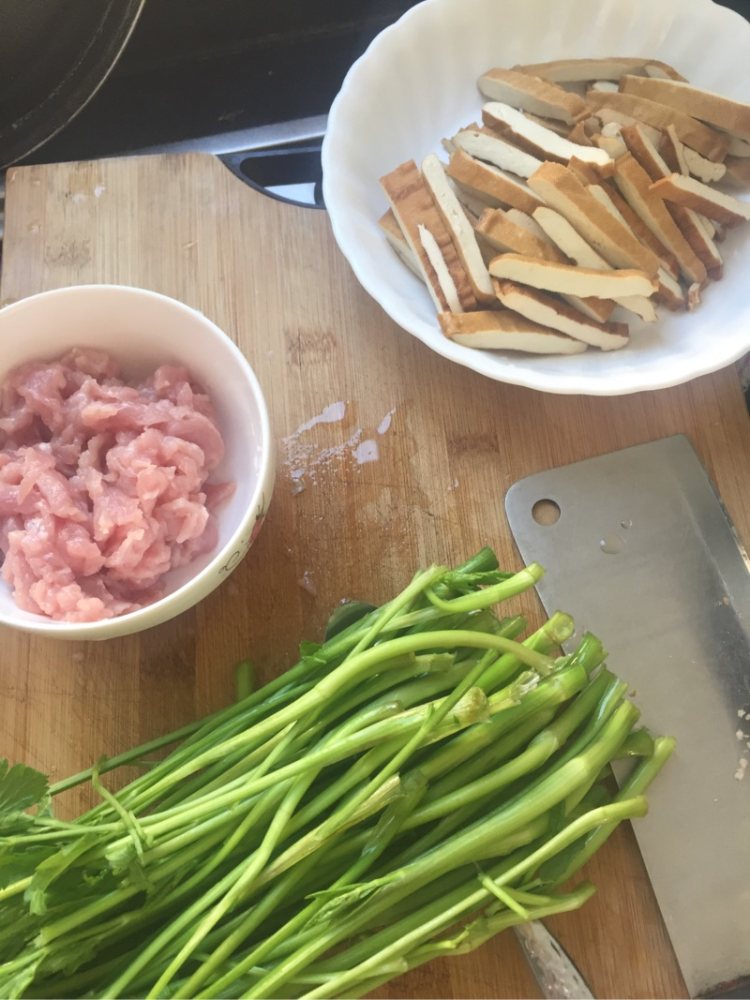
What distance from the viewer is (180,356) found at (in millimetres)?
1135

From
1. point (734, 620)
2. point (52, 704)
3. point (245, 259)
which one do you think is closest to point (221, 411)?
point (245, 259)

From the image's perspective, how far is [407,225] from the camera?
4.06 ft

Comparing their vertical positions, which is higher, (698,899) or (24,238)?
(24,238)

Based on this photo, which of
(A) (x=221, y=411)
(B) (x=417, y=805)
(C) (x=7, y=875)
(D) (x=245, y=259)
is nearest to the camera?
(C) (x=7, y=875)

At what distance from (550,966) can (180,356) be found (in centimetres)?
87

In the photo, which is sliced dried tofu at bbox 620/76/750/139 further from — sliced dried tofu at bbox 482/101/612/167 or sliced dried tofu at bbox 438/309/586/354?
sliced dried tofu at bbox 438/309/586/354

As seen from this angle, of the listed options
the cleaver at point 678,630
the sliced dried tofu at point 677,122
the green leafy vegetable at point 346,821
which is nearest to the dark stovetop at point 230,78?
the sliced dried tofu at point 677,122

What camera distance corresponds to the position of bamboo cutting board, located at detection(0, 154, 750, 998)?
3.59 ft

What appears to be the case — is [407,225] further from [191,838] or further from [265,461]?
[191,838]

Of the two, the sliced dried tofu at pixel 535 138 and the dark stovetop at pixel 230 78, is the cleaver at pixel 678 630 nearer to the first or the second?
the sliced dried tofu at pixel 535 138

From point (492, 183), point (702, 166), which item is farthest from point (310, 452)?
point (702, 166)

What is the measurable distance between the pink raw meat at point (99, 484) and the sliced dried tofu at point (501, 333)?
35cm

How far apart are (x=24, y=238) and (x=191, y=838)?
36.8 inches

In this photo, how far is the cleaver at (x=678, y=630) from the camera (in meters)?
1.06
